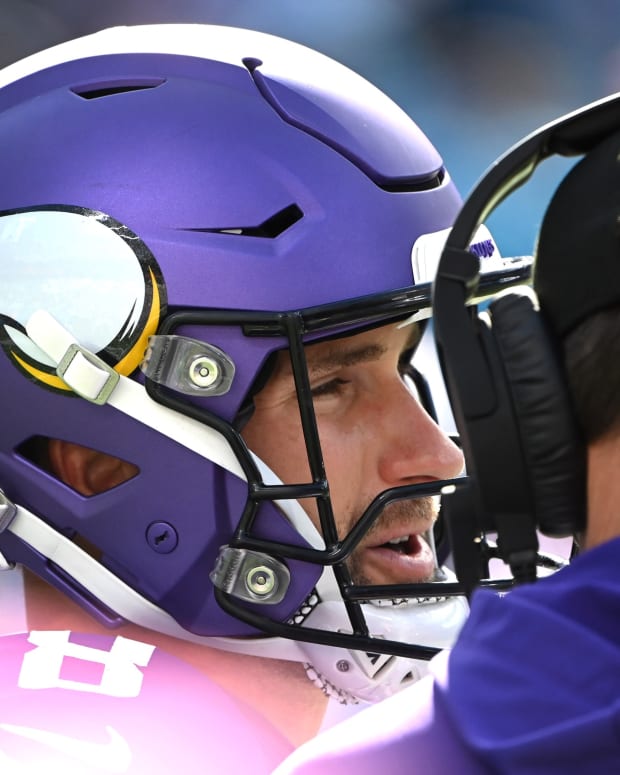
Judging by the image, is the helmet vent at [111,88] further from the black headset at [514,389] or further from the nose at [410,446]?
the black headset at [514,389]

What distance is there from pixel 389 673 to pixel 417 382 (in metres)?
0.53

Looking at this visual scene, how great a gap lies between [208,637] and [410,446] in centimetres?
37

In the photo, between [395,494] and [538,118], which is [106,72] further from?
[538,118]

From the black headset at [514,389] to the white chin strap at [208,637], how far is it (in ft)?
1.93

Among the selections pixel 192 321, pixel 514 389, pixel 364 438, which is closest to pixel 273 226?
pixel 192 321

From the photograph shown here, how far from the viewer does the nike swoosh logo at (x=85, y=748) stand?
1327 millimetres

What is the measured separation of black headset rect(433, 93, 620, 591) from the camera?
2.67 feet

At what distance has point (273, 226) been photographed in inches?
56.4

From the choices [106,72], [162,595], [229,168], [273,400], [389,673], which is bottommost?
[389,673]

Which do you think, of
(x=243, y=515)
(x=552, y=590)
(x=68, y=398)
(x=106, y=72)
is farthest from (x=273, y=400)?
(x=552, y=590)

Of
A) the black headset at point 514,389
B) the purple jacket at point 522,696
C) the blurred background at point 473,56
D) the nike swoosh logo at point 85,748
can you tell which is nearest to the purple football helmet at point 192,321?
the nike swoosh logo at point 85,748

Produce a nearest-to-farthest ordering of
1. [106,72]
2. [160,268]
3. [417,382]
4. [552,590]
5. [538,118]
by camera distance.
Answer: [552,590]
[160,268]
[106,72]
[417,382]
[538,118]

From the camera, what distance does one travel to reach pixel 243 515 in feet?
4.63

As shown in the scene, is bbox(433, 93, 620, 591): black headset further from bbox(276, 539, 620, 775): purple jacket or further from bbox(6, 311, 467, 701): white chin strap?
bbox(6, 311, 467, 701): white chin strap
